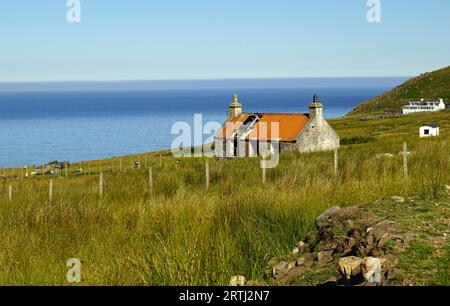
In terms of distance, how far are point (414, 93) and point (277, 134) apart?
122m

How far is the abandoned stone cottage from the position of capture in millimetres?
45125

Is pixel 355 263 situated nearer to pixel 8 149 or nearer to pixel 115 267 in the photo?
pixel 115 267

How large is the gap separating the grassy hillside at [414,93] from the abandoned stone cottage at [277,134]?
334ft

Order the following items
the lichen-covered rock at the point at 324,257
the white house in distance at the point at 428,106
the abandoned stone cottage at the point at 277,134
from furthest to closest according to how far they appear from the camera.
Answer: the white house in distance at the point at 428,106 → the abandoned stone cottage at the point at 277,134 → the lichen-covered rock at the point at 324,257

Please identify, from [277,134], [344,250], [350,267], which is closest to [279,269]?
[344,250]

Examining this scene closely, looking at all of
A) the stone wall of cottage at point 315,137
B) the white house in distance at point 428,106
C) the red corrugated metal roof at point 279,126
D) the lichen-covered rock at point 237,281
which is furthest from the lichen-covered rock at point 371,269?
the white house in distance at point 428,106

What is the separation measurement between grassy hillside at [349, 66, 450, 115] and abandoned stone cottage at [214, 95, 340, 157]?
334ft

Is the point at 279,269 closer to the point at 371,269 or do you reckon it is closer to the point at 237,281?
the point at 237,281

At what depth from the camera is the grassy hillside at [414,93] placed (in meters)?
151

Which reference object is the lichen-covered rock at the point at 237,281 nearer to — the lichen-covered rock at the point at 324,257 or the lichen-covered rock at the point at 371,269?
the lichen-covered rock at the point at 324,257

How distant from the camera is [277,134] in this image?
45.8 m

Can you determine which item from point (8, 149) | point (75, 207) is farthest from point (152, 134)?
point (75, 207)
